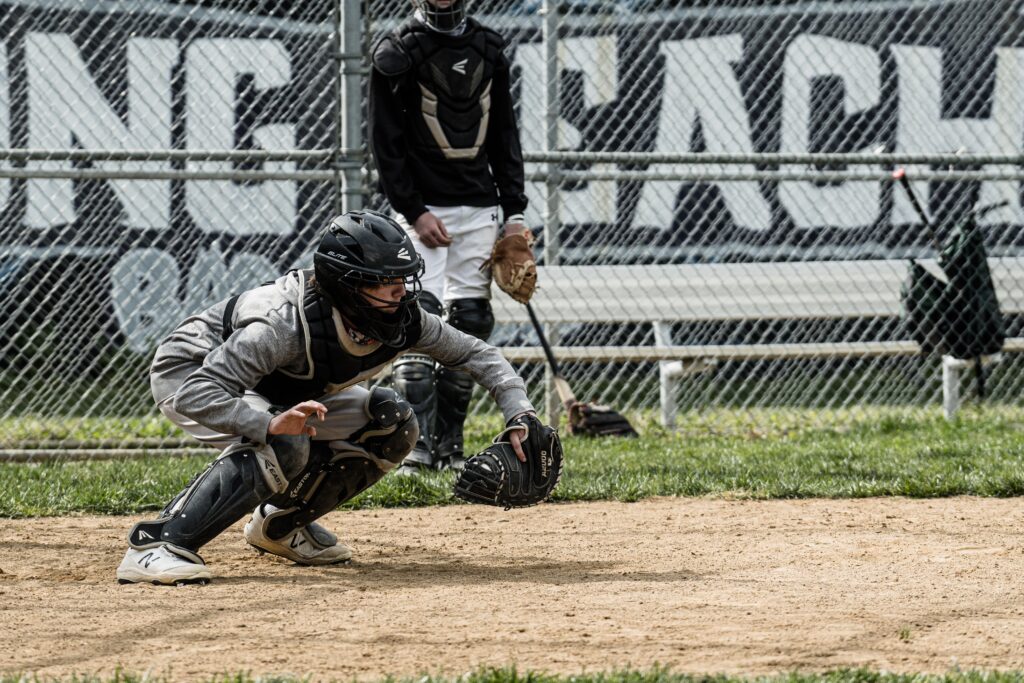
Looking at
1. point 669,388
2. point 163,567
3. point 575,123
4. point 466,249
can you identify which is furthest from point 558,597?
point 575,123

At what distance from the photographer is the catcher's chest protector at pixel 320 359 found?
3.96 metres

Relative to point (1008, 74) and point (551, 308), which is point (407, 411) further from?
point (1008, 74)

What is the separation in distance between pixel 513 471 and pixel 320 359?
68cm

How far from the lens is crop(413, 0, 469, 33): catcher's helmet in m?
6.07

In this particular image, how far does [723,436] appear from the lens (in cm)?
788

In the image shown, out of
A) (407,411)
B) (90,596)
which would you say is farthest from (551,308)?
(90,596)

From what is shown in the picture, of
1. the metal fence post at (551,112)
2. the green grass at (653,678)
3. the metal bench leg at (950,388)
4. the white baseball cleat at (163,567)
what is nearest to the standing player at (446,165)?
the metal fence post at (551,112)

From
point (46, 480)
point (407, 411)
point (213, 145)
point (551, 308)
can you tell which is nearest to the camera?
point (407, 411)

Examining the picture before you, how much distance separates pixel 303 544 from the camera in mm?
4309

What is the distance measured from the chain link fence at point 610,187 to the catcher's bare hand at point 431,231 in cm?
153

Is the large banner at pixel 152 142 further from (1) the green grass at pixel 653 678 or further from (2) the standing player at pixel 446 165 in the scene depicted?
(1) the green grass at pixel 653 678

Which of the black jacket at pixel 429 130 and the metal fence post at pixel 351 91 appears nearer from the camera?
the black jacket at pixel 429 130

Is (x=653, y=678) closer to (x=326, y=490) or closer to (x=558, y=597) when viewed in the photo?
(x=558, y=597)

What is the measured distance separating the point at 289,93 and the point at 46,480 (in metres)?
4.56
